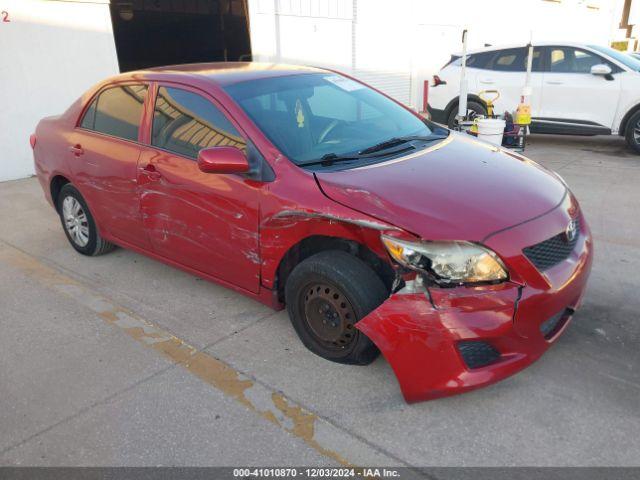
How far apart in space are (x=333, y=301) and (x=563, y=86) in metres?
7.54

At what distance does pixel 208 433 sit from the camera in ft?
8.68

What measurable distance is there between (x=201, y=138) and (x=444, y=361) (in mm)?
2085

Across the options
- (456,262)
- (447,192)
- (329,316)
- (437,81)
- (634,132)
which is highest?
(447,192)

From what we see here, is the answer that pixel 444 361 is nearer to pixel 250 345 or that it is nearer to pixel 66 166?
pixel 250 345

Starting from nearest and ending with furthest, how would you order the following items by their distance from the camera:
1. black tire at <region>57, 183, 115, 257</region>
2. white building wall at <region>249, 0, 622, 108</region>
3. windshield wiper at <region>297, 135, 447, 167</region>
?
1. windshield wiper at <region>297, 135, 447, 167</region>
2. black tire at <region>57, 183, 115, 257</region>
3. white building wall at <region>249, 0, 622, 108</region>

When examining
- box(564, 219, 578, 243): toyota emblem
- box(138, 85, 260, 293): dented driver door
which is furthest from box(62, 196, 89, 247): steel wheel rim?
box(564, 219, 578, 243): toyota emblem

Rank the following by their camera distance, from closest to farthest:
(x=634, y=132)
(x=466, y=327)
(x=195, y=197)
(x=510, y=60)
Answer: (x=466, y=327) < (x=195, y=197) < (x=634, y=132) < (x=510, y=60)

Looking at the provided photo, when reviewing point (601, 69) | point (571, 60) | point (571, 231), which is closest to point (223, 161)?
point (571, 231)

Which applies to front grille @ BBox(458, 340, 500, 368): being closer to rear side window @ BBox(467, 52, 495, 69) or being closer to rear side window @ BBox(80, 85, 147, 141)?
rear side window @ BBox(80, 85, 147, 141)

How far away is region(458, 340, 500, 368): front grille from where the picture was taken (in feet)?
8.28

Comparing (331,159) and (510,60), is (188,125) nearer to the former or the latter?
(331,159)

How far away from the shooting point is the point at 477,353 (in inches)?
101

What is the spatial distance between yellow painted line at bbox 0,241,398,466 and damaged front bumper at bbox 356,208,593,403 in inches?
15.8

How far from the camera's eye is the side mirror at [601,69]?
8273 millimetres
